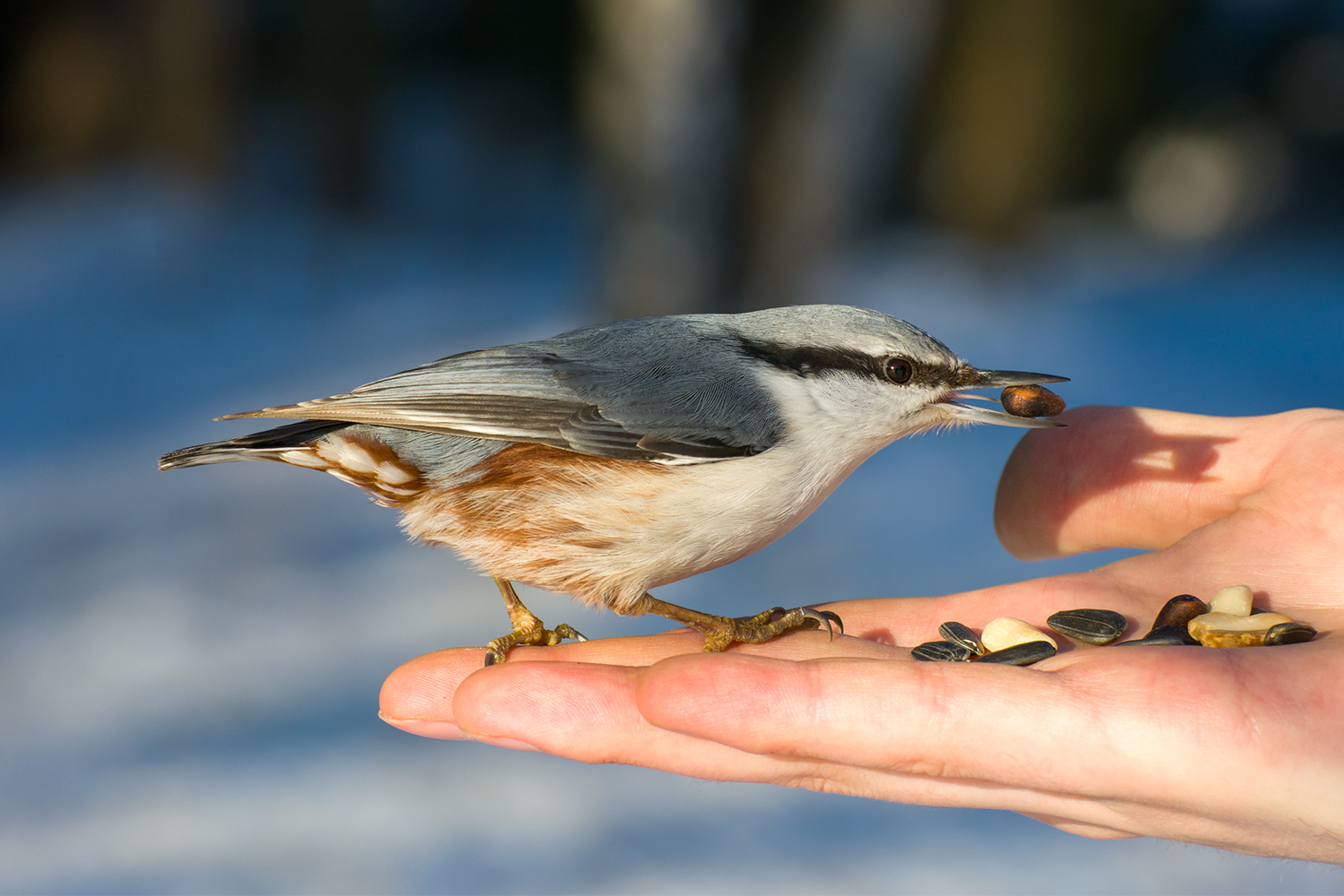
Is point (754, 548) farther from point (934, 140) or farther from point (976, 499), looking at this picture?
point (934, 140)

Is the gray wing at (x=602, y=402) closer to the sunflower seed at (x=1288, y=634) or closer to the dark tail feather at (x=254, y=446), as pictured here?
the dark tail feather at (x=254, y=446)

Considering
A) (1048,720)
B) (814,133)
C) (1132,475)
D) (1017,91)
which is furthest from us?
(1017,91)

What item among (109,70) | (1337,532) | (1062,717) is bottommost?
(1062,717)

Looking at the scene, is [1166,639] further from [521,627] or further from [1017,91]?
[1017,91]

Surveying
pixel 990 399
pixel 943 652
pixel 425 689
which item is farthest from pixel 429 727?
pixel 990 399

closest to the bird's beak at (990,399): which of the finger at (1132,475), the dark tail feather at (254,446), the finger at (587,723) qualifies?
the finger at (1132,475)

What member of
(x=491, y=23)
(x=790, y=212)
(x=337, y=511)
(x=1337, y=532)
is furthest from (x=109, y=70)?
(x=1337, y=532)

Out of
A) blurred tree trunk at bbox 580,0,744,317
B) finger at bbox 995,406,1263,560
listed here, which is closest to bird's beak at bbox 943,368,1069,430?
finger at bbox 995,406,1263,560

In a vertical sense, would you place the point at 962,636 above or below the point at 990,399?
below
